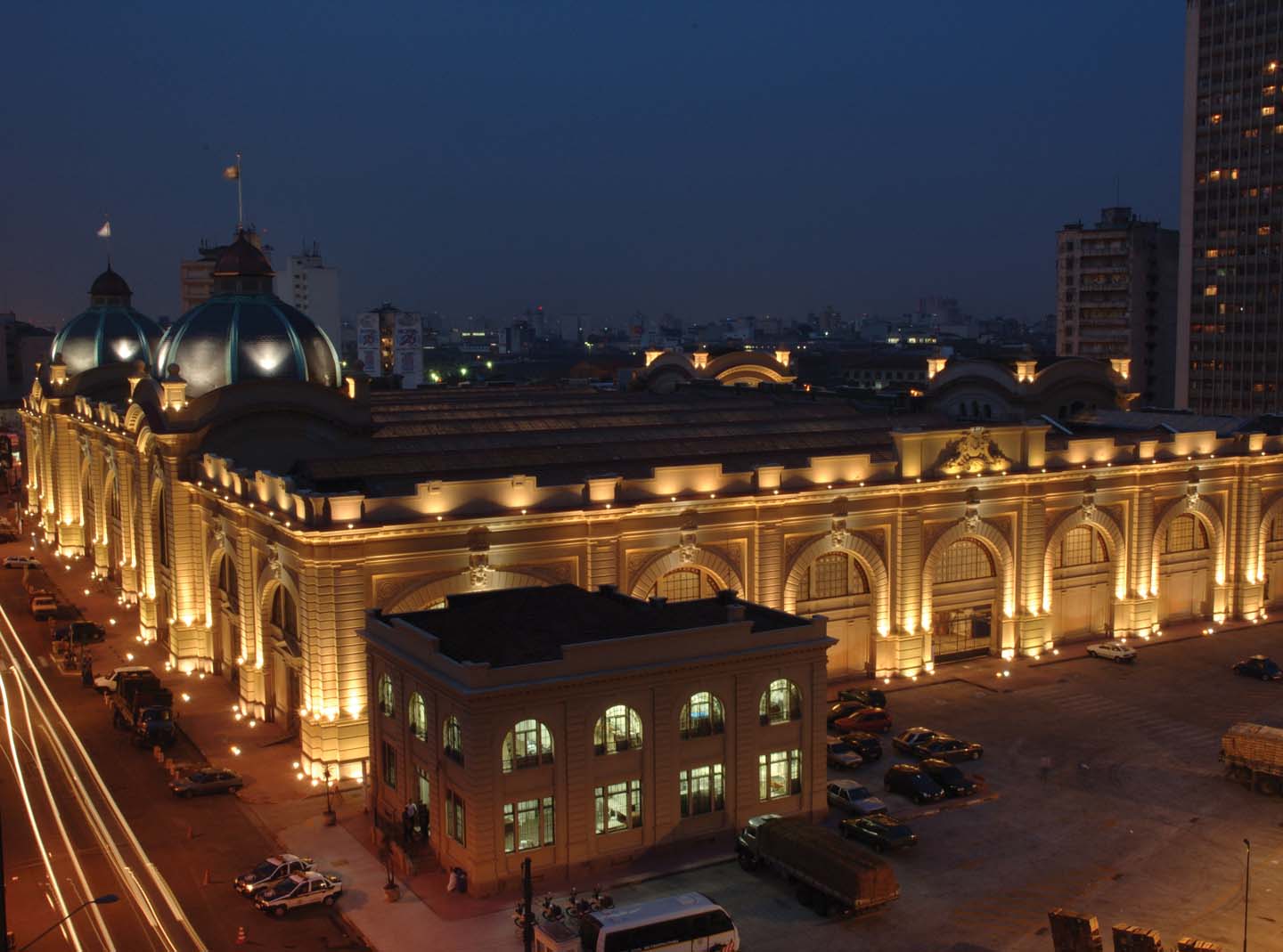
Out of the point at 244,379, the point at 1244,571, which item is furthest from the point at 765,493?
the point at 1244,571

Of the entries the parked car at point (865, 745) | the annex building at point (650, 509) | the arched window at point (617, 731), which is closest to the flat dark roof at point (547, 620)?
the arched window at point (617, 731)

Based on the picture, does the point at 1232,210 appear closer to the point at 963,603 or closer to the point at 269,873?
the point at 963,603

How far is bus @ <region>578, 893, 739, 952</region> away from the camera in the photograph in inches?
1391

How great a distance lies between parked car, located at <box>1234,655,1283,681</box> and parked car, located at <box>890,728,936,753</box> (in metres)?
20.8

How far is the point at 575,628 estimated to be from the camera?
45.6 metres

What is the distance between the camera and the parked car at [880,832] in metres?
44.8

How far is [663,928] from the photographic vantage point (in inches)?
1412

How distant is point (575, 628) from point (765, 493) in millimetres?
19129

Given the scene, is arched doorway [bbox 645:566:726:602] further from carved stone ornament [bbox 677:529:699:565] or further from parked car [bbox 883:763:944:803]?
parked car [bbox 883:763:944:803]

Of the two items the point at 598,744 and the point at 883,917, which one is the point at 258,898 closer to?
the point at 598,744

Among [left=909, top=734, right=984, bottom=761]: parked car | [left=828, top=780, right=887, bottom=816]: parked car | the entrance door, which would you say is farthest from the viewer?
the entrance door

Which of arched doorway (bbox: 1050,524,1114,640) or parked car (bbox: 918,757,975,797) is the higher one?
arched doorway (bbox: 1050,524,1114,640)

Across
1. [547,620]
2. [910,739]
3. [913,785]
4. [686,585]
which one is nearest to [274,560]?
[547,620]

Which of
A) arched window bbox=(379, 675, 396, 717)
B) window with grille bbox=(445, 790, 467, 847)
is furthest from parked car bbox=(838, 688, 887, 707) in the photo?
window with grille bbox=(445, 790, 467, 847)
